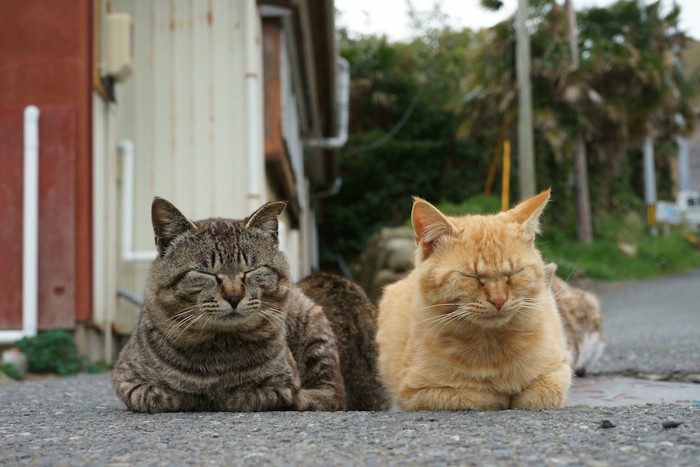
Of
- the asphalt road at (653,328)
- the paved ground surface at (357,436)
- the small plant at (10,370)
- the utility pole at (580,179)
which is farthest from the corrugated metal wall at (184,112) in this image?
the utility pole at (580,179)

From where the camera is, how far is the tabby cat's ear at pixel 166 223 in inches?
137

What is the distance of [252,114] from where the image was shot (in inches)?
297

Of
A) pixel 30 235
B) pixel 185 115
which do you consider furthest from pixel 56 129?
pixel 185 115

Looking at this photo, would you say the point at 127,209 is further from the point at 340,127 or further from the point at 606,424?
the point at 340,127

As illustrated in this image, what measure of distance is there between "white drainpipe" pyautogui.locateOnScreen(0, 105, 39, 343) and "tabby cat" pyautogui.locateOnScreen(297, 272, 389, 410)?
8.79ft

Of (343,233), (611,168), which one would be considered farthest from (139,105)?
(611,168)

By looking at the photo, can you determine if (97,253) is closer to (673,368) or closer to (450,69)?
(673,368)

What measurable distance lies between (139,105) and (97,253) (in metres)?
1.79

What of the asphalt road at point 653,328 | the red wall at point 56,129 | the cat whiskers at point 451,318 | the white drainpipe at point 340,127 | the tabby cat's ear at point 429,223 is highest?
the white drainpipe at point 340,127

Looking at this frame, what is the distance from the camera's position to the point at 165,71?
26.4 ft

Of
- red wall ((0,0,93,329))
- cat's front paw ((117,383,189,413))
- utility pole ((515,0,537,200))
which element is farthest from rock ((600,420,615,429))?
utility pole ((515,0,537,200))

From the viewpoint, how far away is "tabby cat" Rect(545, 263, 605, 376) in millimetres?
4980

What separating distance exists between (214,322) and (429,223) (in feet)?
3.37

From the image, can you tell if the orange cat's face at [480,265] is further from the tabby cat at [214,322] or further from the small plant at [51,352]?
the small plant at [51,352]
